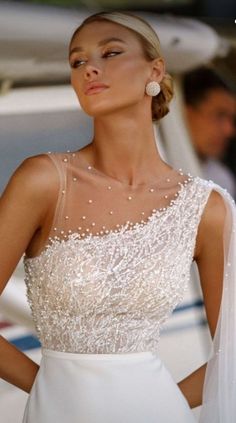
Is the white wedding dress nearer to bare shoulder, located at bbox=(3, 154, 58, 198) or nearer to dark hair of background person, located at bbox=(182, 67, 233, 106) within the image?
bare shoulder, located at bbox=(3, 154, 58, 198)

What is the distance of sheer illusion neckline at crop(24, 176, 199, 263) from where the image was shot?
1765 millimetres

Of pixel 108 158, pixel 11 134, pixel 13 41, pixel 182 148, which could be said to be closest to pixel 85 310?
pixel 108 158

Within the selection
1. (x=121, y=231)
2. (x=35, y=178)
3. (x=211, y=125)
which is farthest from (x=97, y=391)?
(x=211, y=125)

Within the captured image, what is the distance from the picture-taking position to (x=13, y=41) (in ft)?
9.82

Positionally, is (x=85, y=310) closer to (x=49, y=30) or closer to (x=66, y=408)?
(x=66, y=408)

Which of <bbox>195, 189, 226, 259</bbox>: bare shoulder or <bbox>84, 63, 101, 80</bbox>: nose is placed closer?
<bbox>84, 63, 101, 80</bbox>: nose

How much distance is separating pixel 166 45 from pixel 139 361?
1.81 meters

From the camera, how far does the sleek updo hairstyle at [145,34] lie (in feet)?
5.97

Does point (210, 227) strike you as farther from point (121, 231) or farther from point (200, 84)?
point (200, 84)

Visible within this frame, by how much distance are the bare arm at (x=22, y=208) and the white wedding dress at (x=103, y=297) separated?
0.10 ft

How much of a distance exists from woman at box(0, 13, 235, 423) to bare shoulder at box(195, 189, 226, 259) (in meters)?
0.02

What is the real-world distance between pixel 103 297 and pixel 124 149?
26 cm

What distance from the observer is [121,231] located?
5.95 ft

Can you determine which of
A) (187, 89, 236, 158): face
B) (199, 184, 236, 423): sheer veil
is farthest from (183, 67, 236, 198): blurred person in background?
(199, 184, 236, 423): sheer veil
